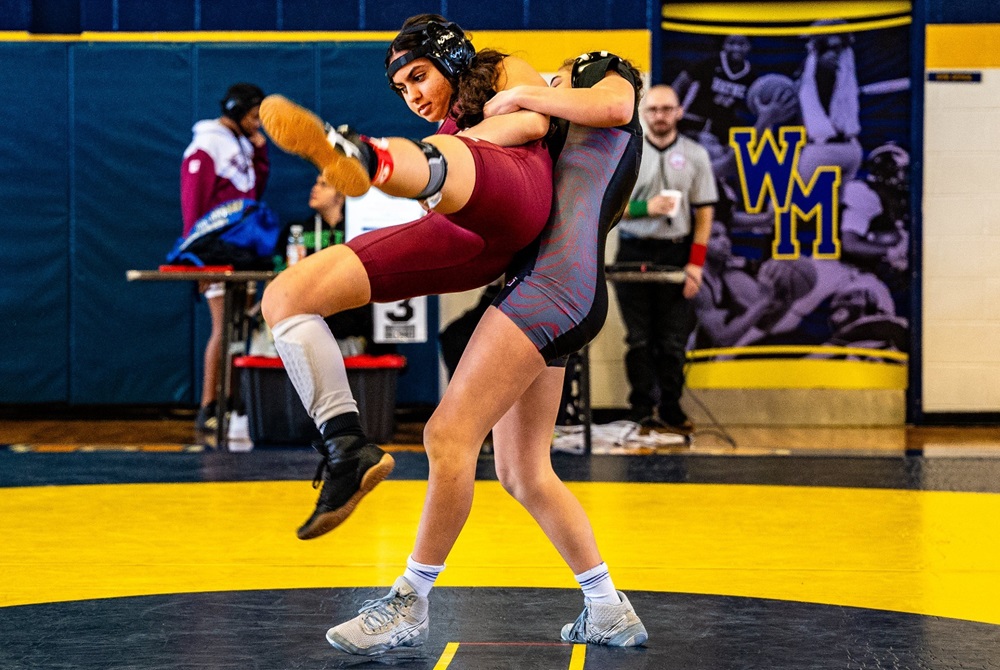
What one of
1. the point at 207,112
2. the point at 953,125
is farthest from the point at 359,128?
the point at 953,125

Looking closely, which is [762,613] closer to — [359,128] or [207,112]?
[359,128]

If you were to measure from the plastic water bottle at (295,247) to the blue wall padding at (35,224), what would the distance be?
1576mm

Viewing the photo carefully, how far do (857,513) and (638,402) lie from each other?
2384 millimetres

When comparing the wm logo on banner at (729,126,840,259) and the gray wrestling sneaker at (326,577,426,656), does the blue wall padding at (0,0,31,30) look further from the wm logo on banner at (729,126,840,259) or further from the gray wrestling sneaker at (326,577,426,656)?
the gray wrestling sneaker at (326,577,426,656)

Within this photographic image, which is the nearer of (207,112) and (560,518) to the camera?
(560,518)

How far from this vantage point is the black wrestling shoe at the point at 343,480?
220cm

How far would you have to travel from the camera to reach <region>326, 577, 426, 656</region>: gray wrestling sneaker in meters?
2.46

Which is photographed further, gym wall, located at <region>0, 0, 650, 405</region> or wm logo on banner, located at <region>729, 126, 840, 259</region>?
wm logo on banner, located at <region>729, 126, 840, 259</region>

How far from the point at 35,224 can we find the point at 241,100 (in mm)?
1703

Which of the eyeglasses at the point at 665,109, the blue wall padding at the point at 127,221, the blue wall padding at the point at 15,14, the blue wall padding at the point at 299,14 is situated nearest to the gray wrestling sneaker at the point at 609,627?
the eyeglasses at the point at 665,109

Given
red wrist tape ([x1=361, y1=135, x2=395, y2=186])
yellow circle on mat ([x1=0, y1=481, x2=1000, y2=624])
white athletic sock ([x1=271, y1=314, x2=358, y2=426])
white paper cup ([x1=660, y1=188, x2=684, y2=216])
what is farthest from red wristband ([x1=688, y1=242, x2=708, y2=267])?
red wrist tape ([x1=361, y1=135, x2=395, y2=186])

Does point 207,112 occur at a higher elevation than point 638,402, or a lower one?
higher

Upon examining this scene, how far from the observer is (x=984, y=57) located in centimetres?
716

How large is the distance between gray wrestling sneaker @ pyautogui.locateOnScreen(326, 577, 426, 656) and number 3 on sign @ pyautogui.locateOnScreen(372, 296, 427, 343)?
3.48m
